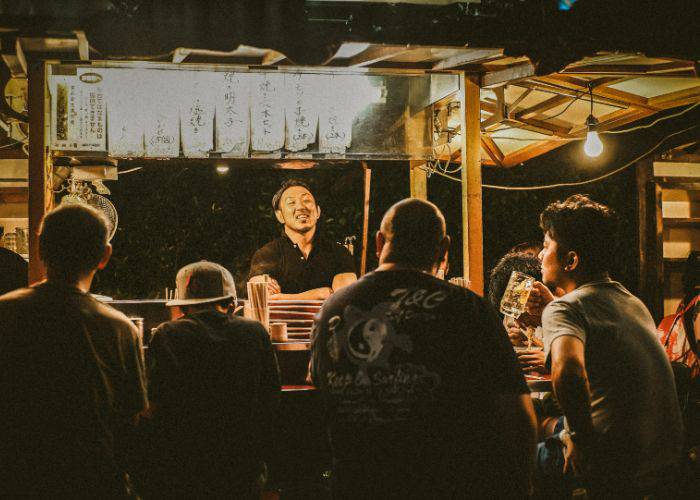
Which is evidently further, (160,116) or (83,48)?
(160,116)

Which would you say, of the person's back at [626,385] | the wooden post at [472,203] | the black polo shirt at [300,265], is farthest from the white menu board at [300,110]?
the person's back at [626,385]

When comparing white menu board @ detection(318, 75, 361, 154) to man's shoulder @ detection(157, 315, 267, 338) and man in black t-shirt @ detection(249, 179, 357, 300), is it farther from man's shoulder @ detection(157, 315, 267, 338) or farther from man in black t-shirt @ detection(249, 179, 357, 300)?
man's shoulder @ detection(157, 315, 267, 338)

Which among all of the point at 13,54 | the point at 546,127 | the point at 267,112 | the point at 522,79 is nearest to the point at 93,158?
the point at 267,112

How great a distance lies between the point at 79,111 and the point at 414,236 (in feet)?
13.8

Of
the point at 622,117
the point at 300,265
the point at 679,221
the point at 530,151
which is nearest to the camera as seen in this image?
the point at 300,265

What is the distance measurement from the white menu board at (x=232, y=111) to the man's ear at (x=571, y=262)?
371 centimetres

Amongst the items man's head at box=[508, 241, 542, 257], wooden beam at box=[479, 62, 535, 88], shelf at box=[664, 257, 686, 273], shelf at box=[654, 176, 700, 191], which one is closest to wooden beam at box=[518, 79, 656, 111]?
wooden beam at box=[479, 62, 535, 88]

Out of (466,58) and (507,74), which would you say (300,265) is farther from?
(507,74)

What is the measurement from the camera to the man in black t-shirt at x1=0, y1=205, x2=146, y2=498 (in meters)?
2.68

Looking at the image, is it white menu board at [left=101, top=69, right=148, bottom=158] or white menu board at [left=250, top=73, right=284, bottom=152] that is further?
white menu board at [left=250, top=73, right=284, bottom=152]

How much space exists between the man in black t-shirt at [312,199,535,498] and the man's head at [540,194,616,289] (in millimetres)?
964

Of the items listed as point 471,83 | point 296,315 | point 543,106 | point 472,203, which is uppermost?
point 543,106

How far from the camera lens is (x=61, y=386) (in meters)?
2.71

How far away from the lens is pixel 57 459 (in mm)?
2678
